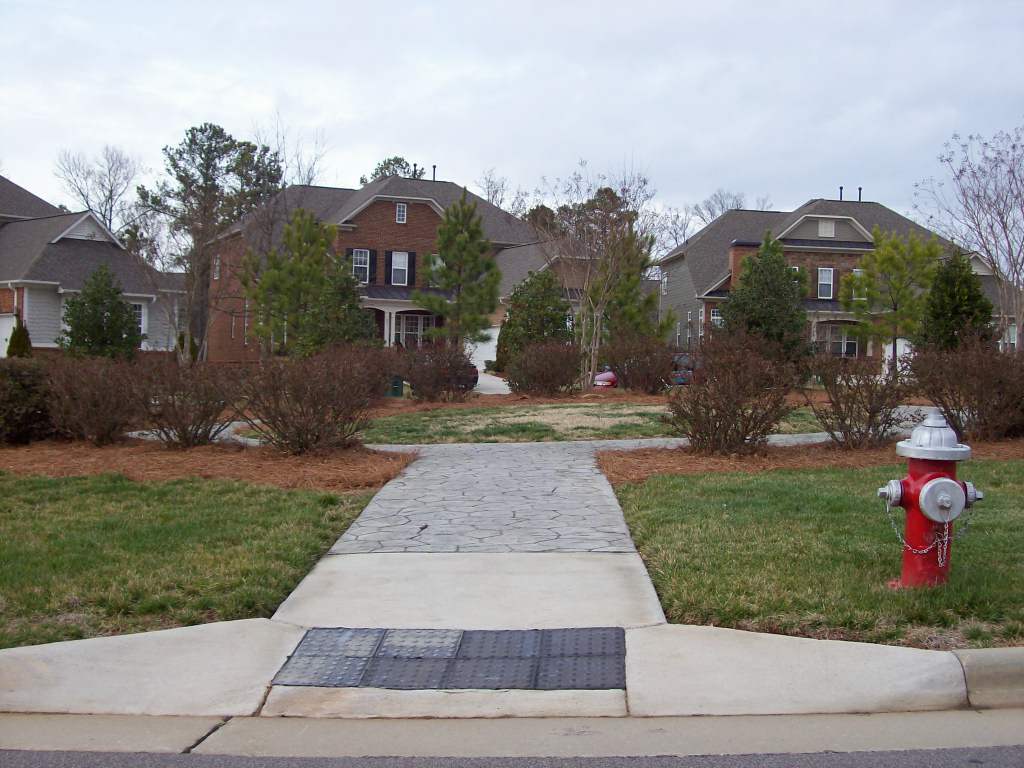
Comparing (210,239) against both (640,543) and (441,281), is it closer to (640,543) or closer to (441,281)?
(441,281)

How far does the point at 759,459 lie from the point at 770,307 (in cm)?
1525

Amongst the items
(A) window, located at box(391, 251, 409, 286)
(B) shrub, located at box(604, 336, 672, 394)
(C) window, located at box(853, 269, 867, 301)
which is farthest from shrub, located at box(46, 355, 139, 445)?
(C) window, located at box(853, 269, 867, 301)

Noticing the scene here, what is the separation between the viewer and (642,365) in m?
23.6

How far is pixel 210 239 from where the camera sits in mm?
31172

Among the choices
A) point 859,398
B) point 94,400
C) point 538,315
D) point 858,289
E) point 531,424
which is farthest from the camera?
point 858,289

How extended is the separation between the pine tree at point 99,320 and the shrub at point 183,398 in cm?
1955

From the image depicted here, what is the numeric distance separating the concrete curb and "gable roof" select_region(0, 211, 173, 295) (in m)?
34.6

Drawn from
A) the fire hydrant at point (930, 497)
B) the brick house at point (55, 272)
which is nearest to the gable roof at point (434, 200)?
the brick house at point (55, 272)

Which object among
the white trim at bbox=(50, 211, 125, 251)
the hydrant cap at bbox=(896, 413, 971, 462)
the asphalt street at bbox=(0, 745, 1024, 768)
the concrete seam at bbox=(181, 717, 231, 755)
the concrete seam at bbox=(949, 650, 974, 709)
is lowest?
the concrete seam at bbox=(181, 717, 231, 755)

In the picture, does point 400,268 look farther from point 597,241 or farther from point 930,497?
point 930,497

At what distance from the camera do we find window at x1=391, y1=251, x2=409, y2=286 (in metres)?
42.4

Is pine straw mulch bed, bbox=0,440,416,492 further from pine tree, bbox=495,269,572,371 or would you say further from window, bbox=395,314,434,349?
window, bbox=395,314,434,349

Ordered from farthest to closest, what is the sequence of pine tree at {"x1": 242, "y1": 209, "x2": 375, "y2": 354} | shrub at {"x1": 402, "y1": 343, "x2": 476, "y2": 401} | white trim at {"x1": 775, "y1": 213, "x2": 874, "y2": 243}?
white trim at {"x1": 775, "y1": 213, "x2": 874, "y2": 243}
pine tree at {"x1": 242, "y1": 209, "x2": 375, "y2": 354}
shrub at {"x1": 402, "y1": 343, "x2": 476, "y2": 401}

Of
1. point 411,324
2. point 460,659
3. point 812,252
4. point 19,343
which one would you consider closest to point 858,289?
point 812,252
